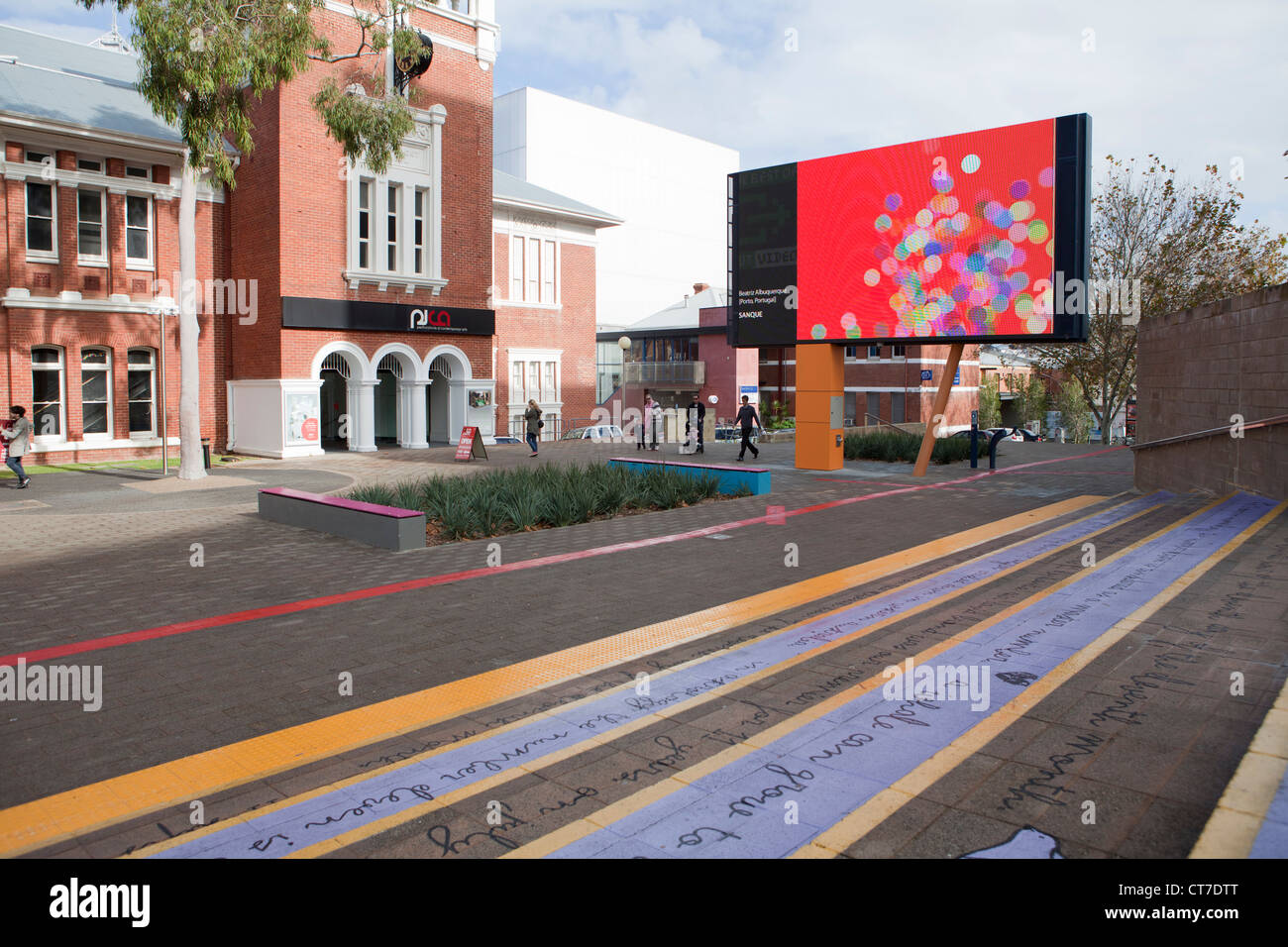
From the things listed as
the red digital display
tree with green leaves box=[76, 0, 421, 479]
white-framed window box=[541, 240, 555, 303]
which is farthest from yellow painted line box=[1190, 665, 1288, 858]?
white-framed window box=[541, 240, 555, 303]

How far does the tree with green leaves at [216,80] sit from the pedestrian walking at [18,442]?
9.24 ft

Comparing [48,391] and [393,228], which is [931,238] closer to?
[393,228]

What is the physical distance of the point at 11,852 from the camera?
3818mm

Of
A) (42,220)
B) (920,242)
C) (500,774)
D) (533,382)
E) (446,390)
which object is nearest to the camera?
(500,774)

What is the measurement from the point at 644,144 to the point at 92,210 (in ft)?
195

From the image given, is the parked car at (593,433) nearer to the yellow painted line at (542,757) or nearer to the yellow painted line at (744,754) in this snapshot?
the yellow painted line at (542,757)

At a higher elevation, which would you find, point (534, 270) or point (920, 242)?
point (534, 270)

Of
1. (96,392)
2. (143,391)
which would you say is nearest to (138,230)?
(143,391)

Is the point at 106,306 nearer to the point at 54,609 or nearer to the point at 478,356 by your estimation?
the point at 478,356

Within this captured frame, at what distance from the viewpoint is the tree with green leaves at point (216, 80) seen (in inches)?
681

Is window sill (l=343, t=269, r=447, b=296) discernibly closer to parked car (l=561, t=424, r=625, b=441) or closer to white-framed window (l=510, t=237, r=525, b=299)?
white-framed window (l=510, t=237, r=525, b=299)

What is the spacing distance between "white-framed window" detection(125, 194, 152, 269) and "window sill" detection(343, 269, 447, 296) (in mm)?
5186

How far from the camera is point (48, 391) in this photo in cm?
2325

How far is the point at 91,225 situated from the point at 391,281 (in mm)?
7898
